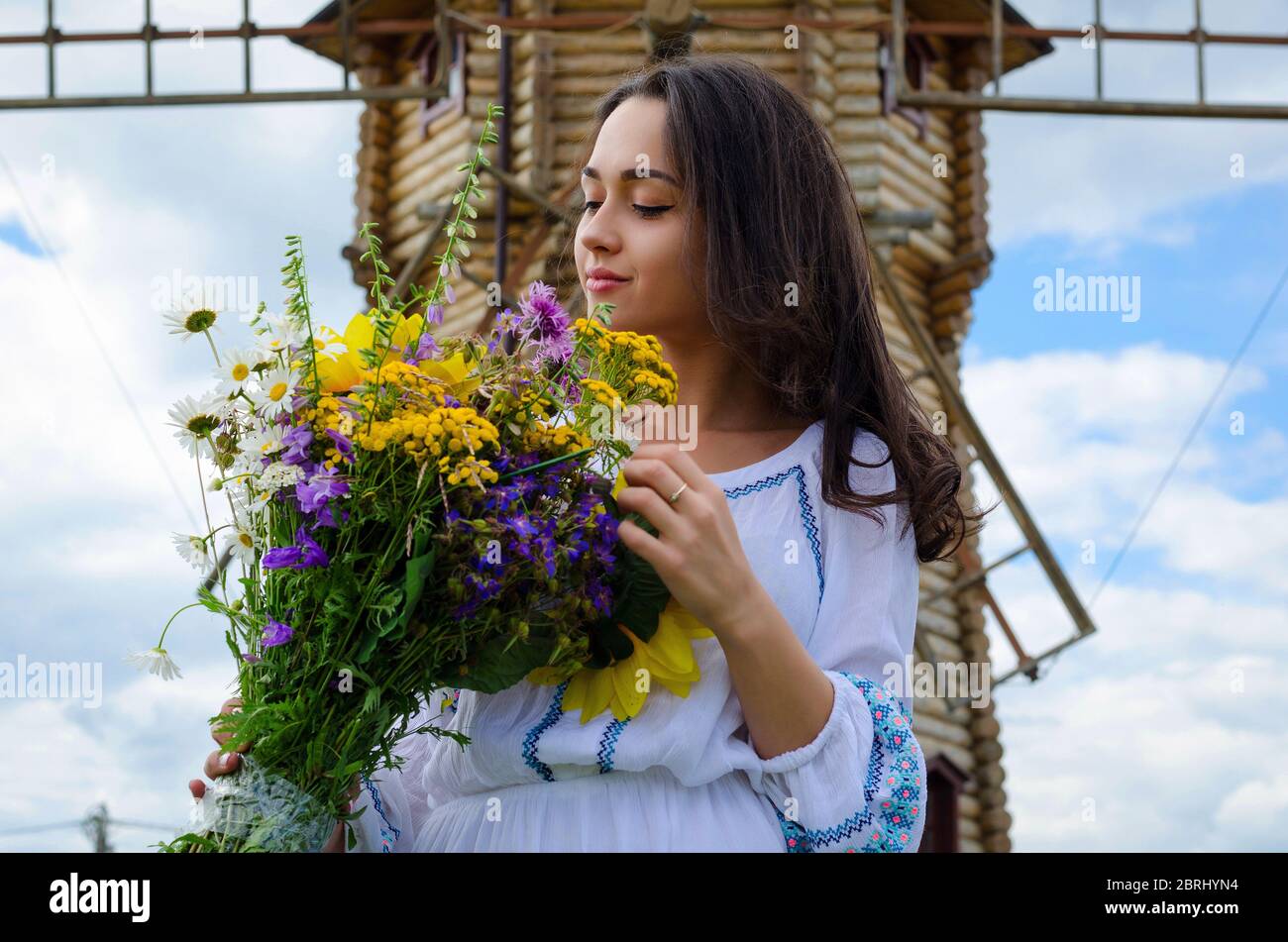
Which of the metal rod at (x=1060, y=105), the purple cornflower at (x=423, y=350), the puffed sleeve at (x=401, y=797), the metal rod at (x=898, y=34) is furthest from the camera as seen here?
the metal rod at (x=898, y=34)

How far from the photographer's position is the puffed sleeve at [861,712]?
177 cm

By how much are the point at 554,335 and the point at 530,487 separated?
0.86 ft

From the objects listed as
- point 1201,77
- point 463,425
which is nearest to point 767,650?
point 463,425

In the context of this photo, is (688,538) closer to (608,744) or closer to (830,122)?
(608,744)

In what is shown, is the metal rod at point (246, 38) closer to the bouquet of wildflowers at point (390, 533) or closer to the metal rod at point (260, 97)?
the metal rod at point (260, 97)

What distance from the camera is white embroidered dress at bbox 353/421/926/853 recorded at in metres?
1.77

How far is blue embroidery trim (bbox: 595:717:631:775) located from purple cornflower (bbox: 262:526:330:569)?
418 mm

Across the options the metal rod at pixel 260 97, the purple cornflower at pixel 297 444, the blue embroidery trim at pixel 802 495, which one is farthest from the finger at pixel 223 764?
the metal rod at pixel 260 97

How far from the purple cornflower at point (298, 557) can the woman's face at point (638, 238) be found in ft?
2.19

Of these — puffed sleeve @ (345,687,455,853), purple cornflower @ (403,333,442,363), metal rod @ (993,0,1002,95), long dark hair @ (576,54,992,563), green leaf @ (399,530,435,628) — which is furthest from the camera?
metal rod @ (993,0,1002,95)

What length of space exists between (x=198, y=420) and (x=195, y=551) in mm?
160

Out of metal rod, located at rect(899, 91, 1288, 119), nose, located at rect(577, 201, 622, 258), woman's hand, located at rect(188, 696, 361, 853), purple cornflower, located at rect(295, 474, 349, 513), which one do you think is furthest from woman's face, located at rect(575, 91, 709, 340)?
metal rod, located at rect(899, 91, 1288, 119)

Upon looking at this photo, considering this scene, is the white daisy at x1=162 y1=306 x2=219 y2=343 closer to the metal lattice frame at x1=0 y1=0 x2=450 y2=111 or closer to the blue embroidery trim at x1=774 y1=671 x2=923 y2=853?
the blue embroidery trim at x1=774 y1=671 x2=923 y2=853

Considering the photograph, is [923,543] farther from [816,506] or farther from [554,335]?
[554,335]
